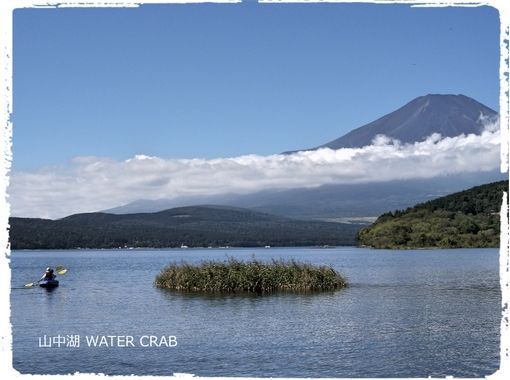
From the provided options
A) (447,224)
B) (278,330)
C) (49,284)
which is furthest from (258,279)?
(447,224)

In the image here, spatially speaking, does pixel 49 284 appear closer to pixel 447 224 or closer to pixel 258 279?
pixel 258 279

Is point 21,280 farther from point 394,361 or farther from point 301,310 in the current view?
point 394,361

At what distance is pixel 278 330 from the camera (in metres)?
28.4

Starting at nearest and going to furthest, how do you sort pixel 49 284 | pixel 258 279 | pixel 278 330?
pixel 278 330, pixel 258 279, pixel 49 284

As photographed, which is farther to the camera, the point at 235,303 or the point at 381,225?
the point at 381,225

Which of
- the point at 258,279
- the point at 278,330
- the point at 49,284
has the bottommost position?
the point at 278,330

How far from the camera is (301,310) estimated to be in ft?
113

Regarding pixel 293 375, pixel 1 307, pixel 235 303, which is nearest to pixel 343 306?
pixel 235 303

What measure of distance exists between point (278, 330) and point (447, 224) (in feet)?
370

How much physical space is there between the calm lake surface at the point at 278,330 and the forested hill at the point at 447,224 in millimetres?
83095

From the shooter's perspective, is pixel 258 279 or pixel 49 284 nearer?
pixel 258 279

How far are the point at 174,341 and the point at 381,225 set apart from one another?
130m

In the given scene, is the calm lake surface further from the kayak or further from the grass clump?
the kayak

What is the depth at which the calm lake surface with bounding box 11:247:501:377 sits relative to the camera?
21.5 meters
